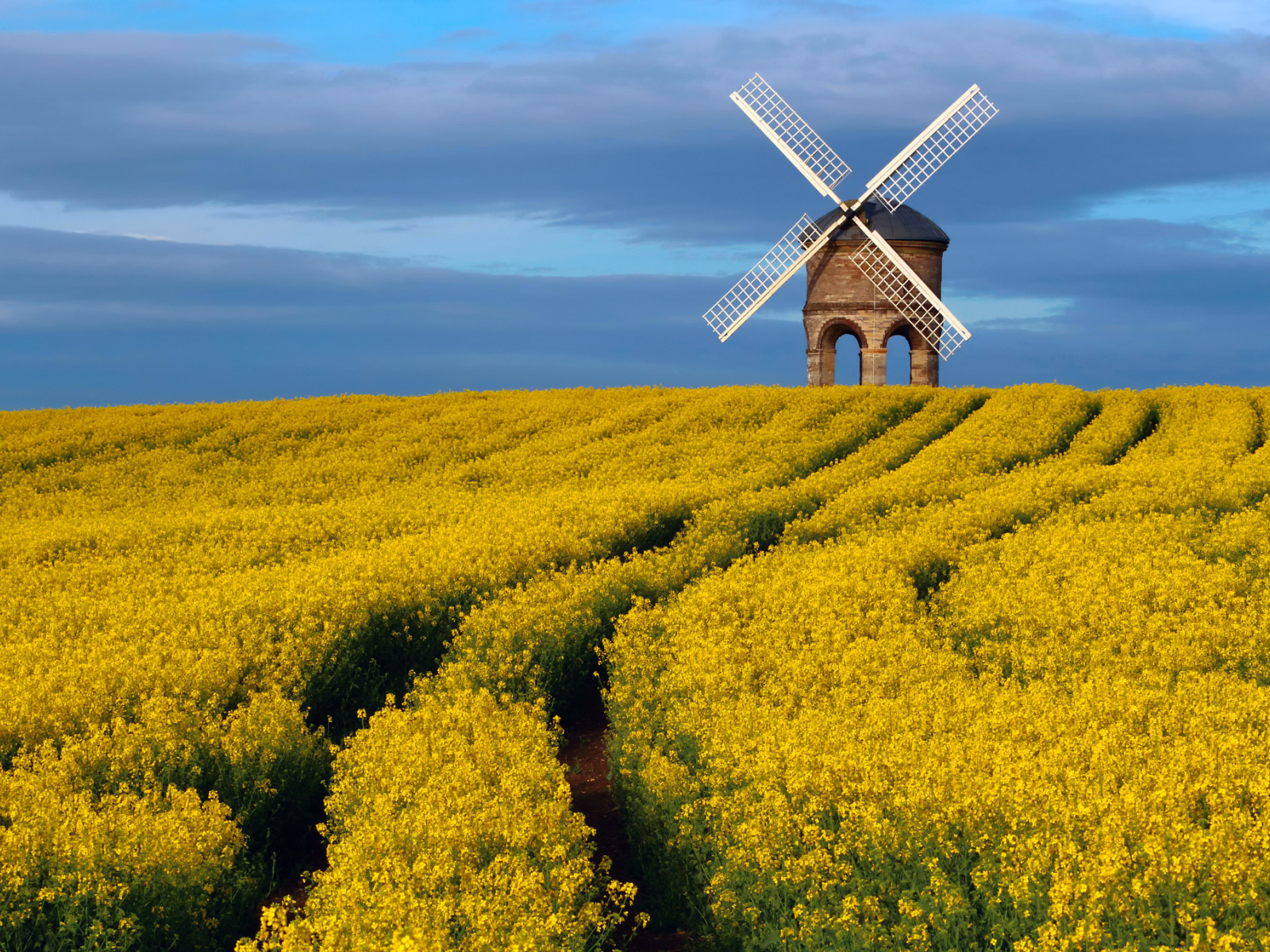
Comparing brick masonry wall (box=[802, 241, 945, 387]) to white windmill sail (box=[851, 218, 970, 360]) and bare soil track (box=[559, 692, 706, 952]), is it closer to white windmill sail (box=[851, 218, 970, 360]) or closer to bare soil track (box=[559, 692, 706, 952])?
white windmill sail (box=[851, 218, 970, 360])

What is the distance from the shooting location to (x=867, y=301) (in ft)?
117

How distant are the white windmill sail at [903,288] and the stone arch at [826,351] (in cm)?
155

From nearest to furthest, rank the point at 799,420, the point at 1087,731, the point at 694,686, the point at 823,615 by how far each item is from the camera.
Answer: the point at 1087,731 → the point at 694,686 → the point at 823,615 → the point at 799,420

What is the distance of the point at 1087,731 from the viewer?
8133 millimetres

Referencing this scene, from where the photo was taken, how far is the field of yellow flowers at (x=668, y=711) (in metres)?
6.14

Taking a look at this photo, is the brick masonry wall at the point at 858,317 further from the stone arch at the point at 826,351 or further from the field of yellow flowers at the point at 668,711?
the field of yellow flowers at the point at 668,711

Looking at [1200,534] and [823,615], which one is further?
[1200,534]

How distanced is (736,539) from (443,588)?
5457 mm

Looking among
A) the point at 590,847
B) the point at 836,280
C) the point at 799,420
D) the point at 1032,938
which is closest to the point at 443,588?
the point at 590,847

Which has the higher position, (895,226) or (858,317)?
(895,226)

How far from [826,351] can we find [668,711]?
2858cm

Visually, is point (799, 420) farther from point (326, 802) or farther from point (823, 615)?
point (326, 802)

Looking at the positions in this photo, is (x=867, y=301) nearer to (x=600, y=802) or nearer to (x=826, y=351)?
(x=826, y=351)

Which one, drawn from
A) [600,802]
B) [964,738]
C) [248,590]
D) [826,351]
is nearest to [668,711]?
[600,802]
